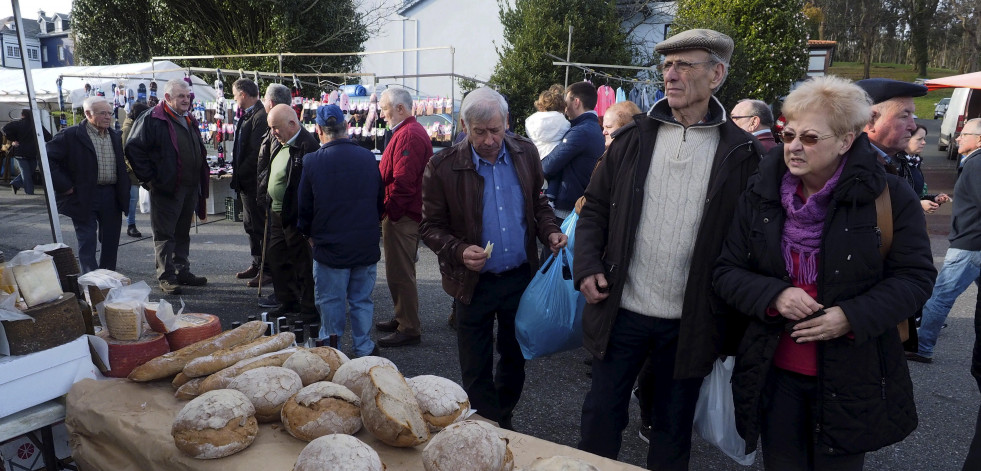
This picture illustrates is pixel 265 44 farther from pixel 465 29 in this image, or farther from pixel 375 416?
pixel 375 416

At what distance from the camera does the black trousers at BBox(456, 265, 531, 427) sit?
3166mm

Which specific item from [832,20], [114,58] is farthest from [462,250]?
[832,20]

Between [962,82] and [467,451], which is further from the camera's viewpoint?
[962,82]

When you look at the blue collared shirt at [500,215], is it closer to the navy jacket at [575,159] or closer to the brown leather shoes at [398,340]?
the navy jacket at [575,159]

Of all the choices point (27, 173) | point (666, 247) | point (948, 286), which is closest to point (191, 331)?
point (666, 247)

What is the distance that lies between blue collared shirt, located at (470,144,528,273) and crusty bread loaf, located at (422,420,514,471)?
62.3 inches

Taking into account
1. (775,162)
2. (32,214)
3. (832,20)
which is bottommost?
(32,214)

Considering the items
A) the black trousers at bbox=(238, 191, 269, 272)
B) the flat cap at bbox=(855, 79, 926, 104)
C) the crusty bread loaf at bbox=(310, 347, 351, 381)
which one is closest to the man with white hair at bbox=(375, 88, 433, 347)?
the black trousers at bbox=(238, 191, 269, 272)

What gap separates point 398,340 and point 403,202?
3.51 ft

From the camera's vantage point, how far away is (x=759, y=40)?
56.4 feet

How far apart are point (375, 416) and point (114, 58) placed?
70.0ft

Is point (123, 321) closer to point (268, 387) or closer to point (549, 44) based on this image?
point (268, 387)

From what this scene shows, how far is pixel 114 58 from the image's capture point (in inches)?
752

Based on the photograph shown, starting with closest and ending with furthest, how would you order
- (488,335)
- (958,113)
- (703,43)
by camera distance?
(703,43), (488,335), (958,113)
